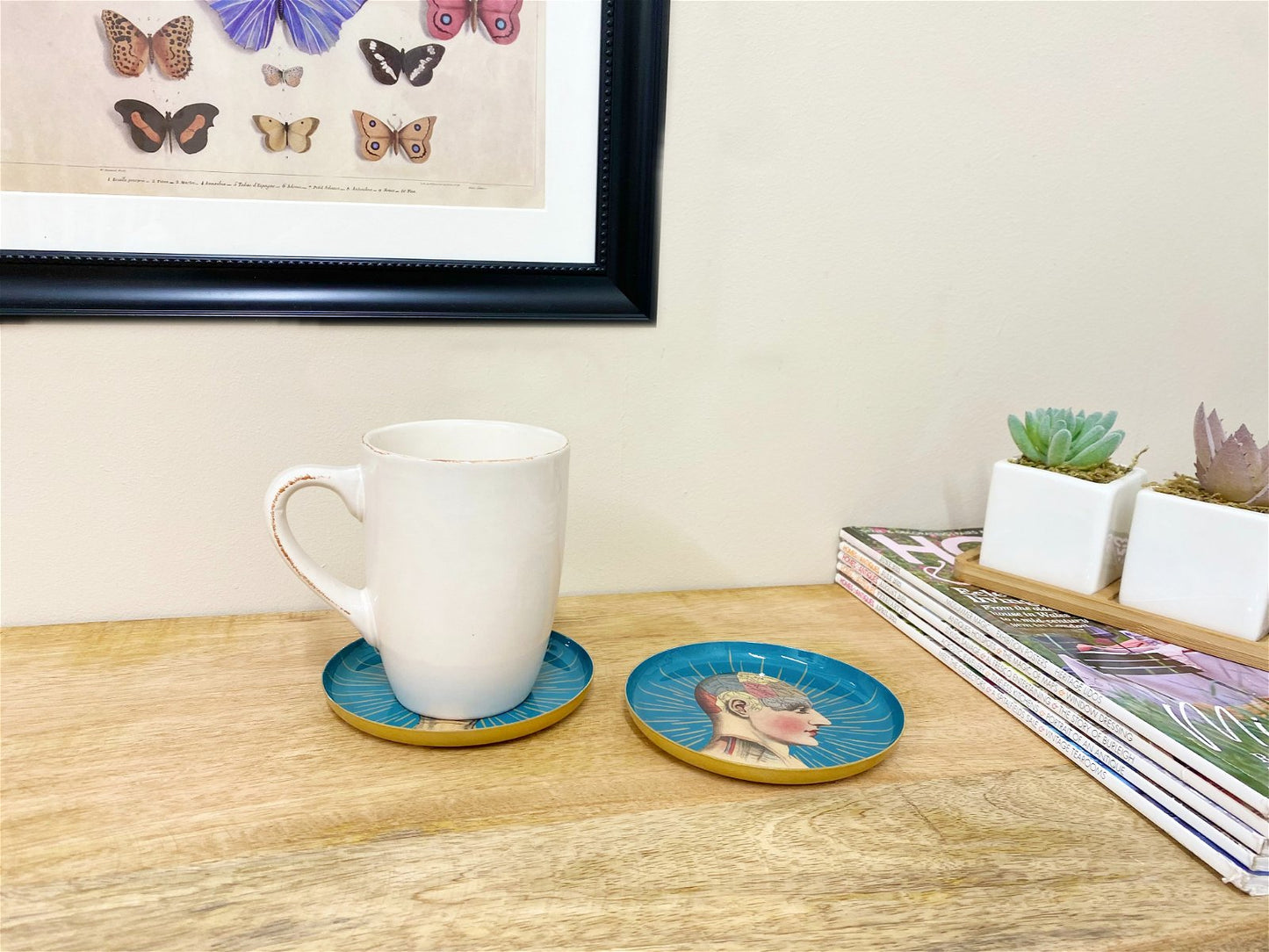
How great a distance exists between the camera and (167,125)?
60cm

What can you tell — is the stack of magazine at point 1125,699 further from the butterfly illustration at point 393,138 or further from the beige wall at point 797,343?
the butterfly illustration at point 393,138

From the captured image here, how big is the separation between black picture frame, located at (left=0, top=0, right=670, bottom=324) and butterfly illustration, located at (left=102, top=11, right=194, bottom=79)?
125 millimetres

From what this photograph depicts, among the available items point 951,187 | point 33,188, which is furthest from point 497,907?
point 951,187

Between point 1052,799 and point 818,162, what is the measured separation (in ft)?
1.67

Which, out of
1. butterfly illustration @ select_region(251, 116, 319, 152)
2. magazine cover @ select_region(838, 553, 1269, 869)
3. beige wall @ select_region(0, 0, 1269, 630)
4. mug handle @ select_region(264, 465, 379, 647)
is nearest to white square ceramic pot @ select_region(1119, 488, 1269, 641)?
magazine cover @ select_region(838, 553, 1269, 869)

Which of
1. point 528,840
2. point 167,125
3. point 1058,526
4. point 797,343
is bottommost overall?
point 528,840

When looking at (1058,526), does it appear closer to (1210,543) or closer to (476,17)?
(1210,543)

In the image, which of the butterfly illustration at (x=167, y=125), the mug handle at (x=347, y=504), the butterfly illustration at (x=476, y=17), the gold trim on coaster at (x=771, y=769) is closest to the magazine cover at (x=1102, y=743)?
the gold trim on coaster at (x=771, y=769)

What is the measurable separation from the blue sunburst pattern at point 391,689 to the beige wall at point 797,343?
0.12m

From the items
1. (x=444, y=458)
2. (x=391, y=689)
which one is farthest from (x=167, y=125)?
(x=391, y=689)

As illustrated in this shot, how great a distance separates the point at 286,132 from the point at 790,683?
0.53 meters

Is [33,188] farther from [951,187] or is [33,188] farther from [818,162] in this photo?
[951,187]

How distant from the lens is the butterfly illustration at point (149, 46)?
58 cm

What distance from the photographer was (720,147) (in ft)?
2.30
